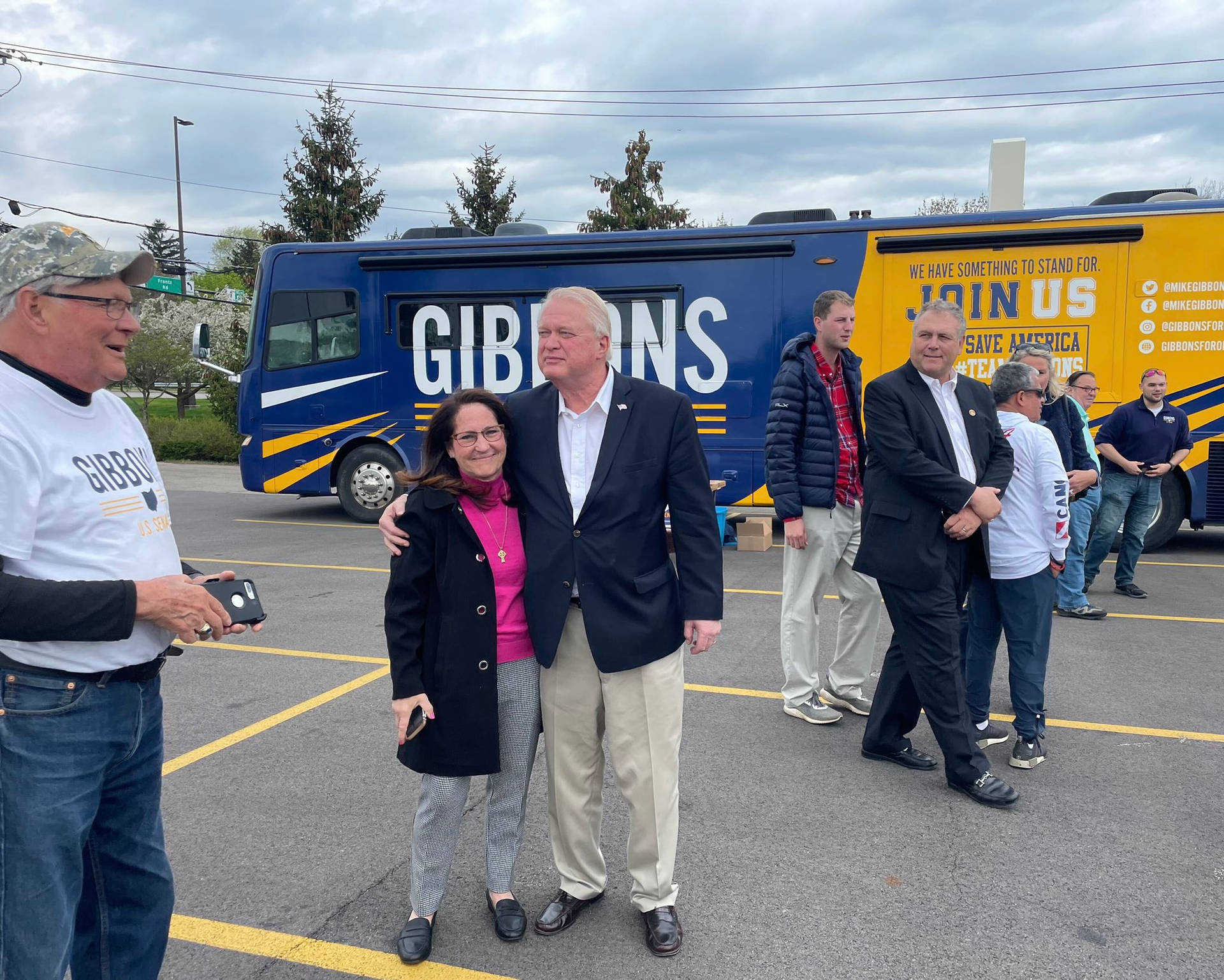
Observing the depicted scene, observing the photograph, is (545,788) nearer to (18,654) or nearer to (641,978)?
(641,978)

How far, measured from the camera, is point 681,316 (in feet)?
32.1

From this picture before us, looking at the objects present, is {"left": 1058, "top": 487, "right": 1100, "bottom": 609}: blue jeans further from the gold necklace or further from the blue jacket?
the gold necklace

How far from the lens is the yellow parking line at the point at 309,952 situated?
2.58 m

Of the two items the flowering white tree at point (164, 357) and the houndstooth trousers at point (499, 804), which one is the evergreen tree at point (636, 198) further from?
the houndstooth trousers at point (499, 804)

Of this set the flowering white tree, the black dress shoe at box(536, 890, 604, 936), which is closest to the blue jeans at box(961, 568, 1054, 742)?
the black dress shoe at box(536, 890, 604, 936)

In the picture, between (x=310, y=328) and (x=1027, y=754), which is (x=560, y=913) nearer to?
(x=1027, y=754)

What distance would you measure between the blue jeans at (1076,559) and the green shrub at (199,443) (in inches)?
700

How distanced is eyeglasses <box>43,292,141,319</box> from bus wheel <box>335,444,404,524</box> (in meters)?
9.07

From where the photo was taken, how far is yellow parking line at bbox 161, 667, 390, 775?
4105 millimetres

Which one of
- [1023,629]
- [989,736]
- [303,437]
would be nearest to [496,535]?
[1023,629]

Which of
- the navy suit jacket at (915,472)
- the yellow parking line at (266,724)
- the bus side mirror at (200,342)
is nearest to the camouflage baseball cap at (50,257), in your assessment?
the yellow parking line at (266,724)

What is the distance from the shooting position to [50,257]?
1.82m

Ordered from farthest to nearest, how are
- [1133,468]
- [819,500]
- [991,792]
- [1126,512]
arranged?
1. [1126,512]
2. [1133,468]
3. [819,500]
4. [991,792]

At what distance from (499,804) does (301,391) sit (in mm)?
9190
